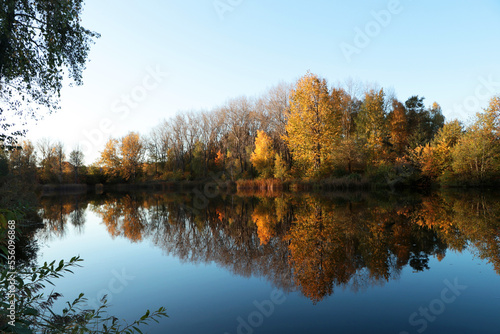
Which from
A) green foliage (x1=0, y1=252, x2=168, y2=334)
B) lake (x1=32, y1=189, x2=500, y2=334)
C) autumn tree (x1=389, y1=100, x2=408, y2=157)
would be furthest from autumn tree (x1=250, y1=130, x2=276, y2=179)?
green foliage (x1=0, y1=252, x2=168, y2=334)

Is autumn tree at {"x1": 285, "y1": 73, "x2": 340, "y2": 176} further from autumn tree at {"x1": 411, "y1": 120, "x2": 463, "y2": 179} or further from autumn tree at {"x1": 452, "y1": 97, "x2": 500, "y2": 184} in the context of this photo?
autumn tree at {"x1": 452, "y1": 97, "x2": 500, "y2": 184}

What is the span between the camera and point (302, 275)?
5.09 m

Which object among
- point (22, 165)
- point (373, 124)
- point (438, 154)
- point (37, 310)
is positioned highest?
point (373, 124)

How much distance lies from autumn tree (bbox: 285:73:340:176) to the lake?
18.4m

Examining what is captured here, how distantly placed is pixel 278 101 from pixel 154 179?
94.4ft

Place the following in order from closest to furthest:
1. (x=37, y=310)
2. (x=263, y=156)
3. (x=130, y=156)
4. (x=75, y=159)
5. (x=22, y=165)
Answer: (x=37, y=310), (x=22, y=165), (x=263, y=156), (x=75, y=159), (x=130, y=156)

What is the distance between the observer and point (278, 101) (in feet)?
121

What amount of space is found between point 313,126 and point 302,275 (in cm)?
2445

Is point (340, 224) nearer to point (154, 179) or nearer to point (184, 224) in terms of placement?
point (184, 224)

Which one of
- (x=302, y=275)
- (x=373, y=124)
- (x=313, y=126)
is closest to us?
(x=302, y=275)

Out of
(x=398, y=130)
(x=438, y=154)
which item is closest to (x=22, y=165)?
(x=438, y=154)

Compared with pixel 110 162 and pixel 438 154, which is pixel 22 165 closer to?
pixel 110 162

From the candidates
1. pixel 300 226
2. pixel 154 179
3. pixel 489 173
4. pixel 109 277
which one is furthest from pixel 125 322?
pixel 154 179

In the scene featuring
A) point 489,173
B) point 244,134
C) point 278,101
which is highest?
point 278,101
